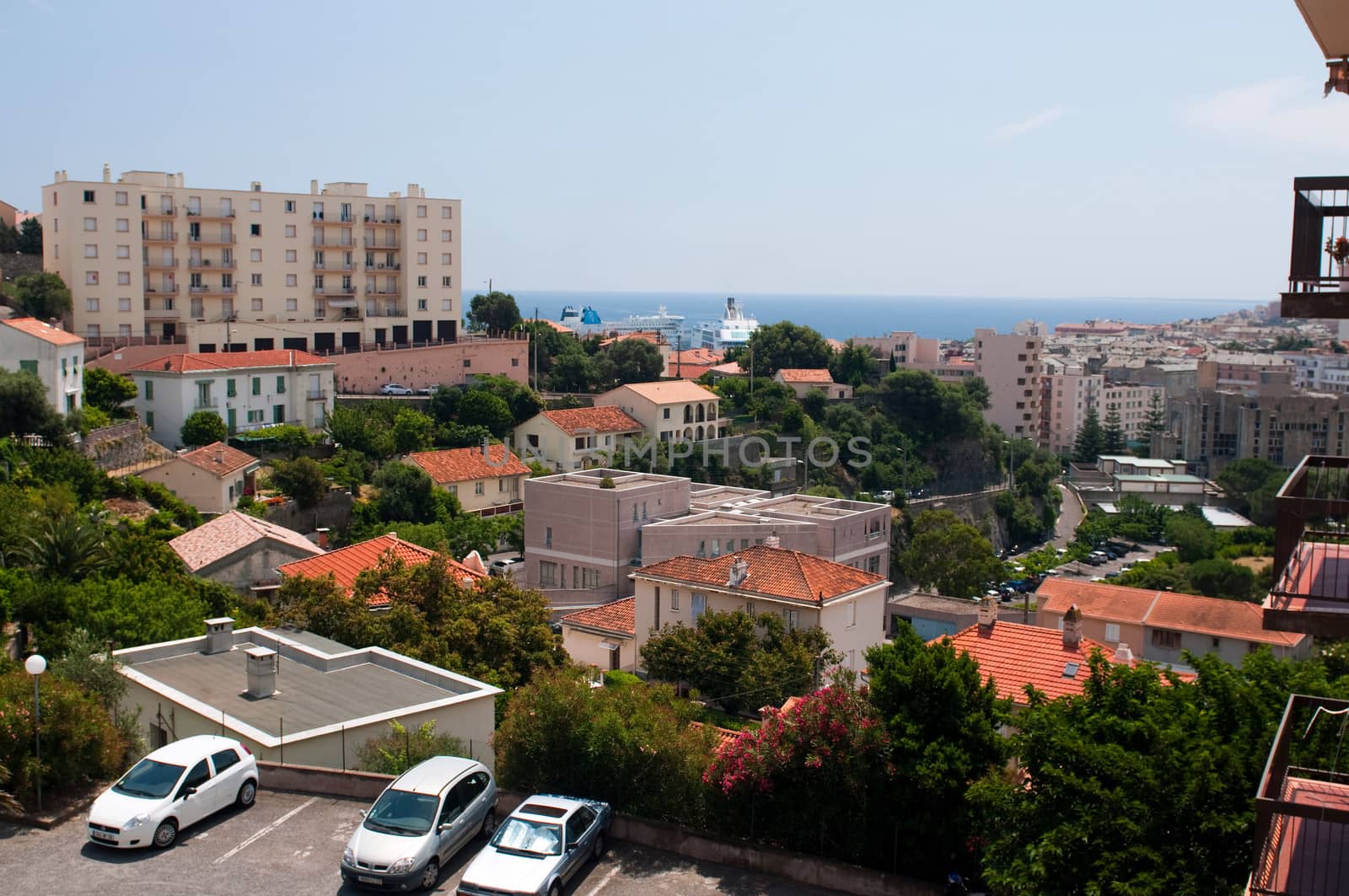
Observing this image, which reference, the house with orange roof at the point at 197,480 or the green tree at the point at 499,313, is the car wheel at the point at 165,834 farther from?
the green tree at the point at 499,313

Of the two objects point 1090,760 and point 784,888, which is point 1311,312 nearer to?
point 1090,760

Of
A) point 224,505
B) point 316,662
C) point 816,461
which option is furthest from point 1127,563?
point 316,662

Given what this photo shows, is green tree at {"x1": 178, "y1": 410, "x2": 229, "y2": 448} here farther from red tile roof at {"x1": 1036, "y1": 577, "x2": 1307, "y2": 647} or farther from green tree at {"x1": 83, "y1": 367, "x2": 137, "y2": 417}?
red tile roof at {"x1": 1036, "y1": 577, "x2": 1307, "y2": 647}

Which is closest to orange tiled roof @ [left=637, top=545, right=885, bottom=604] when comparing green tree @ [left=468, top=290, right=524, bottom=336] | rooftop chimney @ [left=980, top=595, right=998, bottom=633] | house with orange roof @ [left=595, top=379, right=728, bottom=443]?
rooftop chimney @ [left=980, top=595, right=998, bottom=633]

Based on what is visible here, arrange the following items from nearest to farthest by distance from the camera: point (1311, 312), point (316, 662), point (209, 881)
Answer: point (1311, 312) < point (209, 881) < point (316, 662)

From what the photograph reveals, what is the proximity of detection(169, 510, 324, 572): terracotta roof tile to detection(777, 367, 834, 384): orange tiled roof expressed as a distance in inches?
1824

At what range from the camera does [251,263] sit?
57.0m

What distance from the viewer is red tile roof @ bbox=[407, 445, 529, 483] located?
47.2 meters

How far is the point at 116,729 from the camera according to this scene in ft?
43.0

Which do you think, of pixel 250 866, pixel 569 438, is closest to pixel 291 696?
pixel 250 866

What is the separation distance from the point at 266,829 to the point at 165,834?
91 cm

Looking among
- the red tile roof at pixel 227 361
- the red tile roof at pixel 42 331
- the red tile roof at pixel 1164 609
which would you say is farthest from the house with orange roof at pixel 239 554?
the red tile roof at pixel 1164 609

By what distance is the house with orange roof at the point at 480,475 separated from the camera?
47.3m

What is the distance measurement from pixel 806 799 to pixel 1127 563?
66.6 m
